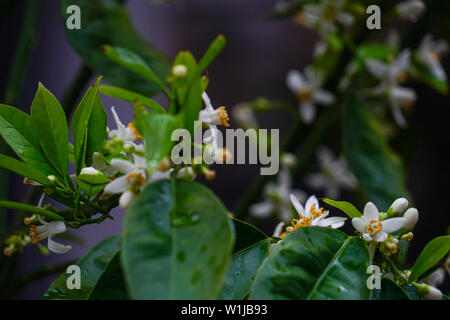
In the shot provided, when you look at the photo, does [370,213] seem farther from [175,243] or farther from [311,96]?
[311,96]

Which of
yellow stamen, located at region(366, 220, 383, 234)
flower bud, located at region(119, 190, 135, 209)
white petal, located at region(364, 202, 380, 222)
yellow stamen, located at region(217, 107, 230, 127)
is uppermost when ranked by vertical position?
yellow stamen, located at region(217, 107, 230, 127)

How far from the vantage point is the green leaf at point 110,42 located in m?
0.53

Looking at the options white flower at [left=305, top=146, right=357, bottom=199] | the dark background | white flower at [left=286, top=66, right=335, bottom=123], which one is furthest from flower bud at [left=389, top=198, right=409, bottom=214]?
the dark background

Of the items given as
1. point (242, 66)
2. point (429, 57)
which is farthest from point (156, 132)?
point (242, 66)

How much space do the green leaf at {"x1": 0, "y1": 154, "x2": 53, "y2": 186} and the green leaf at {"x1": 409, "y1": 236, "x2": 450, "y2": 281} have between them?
0.96ft

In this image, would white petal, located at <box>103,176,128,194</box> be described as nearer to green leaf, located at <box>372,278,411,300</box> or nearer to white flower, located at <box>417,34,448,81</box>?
green leaf, located at <box>372,278,411,300</box>

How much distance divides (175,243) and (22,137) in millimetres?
182

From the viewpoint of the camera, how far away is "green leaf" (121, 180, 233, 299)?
0.76 feet

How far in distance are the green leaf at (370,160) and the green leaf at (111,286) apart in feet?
1.45

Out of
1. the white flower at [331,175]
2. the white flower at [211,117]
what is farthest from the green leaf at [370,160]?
the white flower at [211,117]

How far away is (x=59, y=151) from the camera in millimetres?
343

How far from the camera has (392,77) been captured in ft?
2.30

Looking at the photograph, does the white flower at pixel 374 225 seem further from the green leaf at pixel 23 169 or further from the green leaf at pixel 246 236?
the green leaf at pixel 23 169

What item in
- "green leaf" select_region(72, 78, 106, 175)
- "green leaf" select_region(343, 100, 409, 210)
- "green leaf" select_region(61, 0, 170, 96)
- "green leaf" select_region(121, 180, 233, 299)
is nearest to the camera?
"green leaf" select_region(121, 180, 233, 299)
